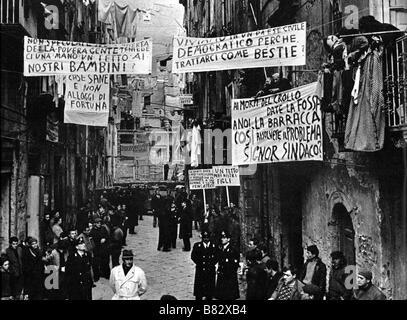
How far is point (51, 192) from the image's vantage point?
11.4 m

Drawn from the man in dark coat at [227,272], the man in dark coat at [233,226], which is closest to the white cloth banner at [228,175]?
the man in dark coat at [233,226]

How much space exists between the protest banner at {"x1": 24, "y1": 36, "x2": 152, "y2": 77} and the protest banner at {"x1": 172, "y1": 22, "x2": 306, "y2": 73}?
69 cm

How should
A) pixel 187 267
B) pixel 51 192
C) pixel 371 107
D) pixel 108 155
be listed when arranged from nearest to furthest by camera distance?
pixel 371 107 → pixel 187 267 → pixel 51 192 → pixel 108 155

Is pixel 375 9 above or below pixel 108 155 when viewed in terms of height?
above

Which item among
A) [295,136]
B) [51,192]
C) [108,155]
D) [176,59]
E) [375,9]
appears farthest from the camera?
[108,155]

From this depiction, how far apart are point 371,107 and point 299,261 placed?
3868 mm

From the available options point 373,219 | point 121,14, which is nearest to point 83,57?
point 121,14

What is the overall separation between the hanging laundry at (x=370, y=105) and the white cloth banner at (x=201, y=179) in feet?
11.4

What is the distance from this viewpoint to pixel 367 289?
22.1 ft

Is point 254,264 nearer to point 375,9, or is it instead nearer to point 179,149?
point 179,149

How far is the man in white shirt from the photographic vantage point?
756cm

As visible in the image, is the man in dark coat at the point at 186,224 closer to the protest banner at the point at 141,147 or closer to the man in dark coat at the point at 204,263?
the man in dark coat at the point at 204,263
